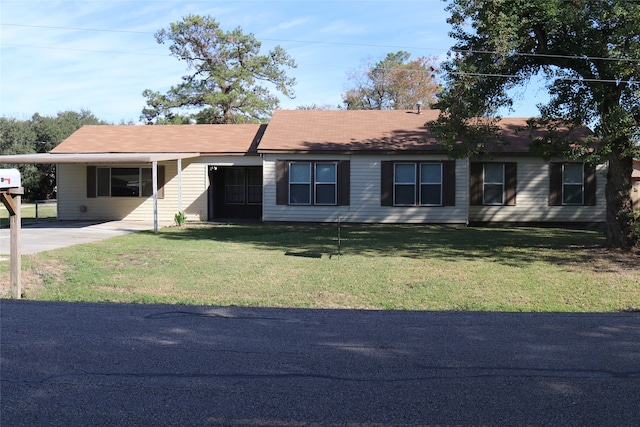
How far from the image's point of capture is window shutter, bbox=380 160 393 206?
69.4 feet

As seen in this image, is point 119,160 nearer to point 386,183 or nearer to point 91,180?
point 91,180

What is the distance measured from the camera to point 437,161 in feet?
69.1

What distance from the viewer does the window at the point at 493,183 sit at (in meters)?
21.6

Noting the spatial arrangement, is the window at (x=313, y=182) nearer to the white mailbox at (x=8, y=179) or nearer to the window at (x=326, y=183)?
the window at (x=326, y=183)

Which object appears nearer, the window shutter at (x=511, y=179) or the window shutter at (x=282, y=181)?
the window shutter at (x=282, y=181)

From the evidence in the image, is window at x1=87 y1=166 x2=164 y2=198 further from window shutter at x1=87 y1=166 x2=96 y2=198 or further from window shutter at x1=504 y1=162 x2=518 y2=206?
window shutter at x1=504 y1=162 x2=518 y2=206

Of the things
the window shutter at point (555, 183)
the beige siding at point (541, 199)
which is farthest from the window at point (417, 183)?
the window shutter at point (555, 183)

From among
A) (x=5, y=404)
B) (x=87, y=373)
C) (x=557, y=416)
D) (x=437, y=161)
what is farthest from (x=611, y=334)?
(x=437, y=161)

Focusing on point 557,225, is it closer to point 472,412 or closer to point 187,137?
point 187,137

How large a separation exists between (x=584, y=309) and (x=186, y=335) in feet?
18.5

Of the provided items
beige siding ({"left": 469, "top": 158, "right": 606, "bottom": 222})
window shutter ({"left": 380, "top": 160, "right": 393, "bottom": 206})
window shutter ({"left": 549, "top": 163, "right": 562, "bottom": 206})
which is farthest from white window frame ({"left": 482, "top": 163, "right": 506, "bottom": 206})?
window shutter ({"left": 380, "top": 160, "right": 393, "bottom": 206})

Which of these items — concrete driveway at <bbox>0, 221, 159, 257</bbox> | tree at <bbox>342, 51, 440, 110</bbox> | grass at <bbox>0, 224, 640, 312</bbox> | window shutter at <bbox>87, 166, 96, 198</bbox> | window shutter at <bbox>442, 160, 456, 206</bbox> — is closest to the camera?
grass at <bbox>0, 224, 640, 312</bbox>

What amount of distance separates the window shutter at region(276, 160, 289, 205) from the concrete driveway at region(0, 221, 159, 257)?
4626 millimetres

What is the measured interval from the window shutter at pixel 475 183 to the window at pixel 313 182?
456cm
